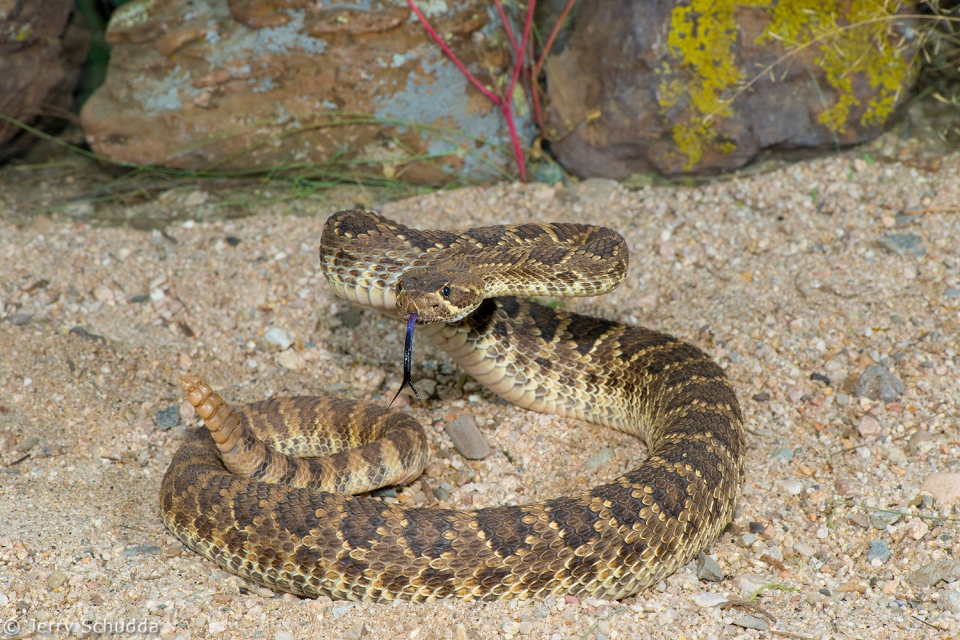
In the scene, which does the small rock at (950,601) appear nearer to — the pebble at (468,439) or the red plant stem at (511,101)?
the pebble at (468,439)

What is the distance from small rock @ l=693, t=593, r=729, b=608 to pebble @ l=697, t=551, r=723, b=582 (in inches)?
6.0

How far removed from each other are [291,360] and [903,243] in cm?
431

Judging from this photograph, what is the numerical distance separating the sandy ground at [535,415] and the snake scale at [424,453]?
0.49 feet

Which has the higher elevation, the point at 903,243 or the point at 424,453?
the point at 903,243

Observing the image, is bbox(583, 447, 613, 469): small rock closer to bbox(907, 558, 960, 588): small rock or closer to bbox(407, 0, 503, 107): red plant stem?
bbox(907, 558, 960, 588): small rock

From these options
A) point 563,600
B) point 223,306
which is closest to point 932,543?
point 563,600

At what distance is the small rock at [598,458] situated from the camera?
16.2 feet

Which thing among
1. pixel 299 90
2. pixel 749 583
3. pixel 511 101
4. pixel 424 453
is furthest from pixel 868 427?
pixel 299 90

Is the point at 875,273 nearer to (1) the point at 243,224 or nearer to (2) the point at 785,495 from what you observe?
(2) the point at 785,495

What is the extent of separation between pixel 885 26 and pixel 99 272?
6.05 metres

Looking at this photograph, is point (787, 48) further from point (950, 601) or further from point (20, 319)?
point (20, 319)

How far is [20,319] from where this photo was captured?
5703 millimetres

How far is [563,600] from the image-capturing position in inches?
149

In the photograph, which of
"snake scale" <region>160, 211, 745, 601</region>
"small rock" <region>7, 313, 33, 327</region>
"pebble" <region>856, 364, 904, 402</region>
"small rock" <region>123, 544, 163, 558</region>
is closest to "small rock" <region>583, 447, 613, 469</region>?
"snake scale" <region>160, 211, 745, 601</region>
